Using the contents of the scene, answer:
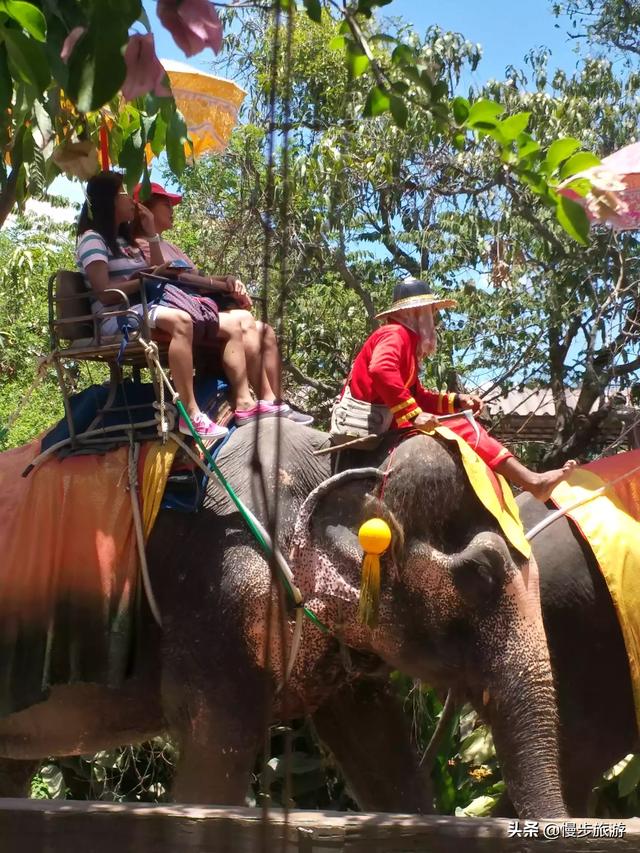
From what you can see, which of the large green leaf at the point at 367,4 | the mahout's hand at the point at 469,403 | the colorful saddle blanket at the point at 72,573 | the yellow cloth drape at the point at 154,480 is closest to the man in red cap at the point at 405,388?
the mahout's hand at the point at 469,403

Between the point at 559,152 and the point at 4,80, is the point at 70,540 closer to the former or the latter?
the point at 4,80

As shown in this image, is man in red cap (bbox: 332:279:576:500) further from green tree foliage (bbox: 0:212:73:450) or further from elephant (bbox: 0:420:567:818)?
green tree foliage (bbox: 0:212:73:450)

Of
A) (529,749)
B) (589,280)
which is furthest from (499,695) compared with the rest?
(589,280)

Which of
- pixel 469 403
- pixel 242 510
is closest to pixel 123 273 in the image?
pixel 242 510

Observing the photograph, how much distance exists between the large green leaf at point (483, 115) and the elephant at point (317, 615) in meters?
1.88

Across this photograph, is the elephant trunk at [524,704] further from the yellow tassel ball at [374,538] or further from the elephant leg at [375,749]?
the elephant leg at [375,749]

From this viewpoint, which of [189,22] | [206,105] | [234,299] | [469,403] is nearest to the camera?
[189,22]

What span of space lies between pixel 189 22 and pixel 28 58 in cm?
31

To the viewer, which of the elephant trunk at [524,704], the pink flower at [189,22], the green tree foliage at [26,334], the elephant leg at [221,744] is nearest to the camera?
the pink flower at [189,22]

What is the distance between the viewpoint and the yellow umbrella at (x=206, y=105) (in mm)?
5520

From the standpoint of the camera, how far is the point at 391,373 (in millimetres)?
4531

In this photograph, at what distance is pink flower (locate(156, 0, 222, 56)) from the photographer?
90.6 inches

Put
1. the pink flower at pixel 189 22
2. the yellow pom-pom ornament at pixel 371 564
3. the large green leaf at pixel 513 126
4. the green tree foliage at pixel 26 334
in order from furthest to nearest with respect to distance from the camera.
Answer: the green tree foliage at pixel 26 334 → the yellow pom-pom ornament at pixel 371 564 → the large green leaf at pixel 513 126 → the pink flower at pixel 189 22

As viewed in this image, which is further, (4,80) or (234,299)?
(234,299)
